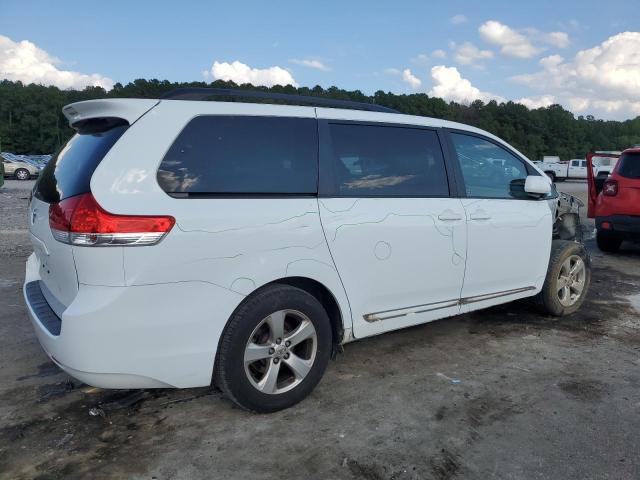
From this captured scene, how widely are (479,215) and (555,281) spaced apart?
4.54 feet

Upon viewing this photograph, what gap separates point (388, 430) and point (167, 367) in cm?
125

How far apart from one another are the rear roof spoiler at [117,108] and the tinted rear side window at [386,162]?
3.81 feet

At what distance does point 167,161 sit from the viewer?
267cm

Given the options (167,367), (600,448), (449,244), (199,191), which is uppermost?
(199,191)

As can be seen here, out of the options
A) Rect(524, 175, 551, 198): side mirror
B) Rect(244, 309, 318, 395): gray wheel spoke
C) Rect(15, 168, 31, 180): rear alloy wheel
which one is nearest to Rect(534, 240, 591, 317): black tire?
Rect(524, 175, 551, 198): side mirror

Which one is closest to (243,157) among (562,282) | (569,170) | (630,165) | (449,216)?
(449,216)

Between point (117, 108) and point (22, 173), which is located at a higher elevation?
point (117, 108)

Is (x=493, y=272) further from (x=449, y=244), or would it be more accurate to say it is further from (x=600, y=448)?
(x=600, y=448)

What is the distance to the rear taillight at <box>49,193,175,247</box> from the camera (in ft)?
8.10

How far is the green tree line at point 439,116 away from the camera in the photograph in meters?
81.7

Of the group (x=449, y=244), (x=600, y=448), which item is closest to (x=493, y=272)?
(x=449, y=244)

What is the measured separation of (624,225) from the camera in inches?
307

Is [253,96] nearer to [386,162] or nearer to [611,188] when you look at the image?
[386,162]

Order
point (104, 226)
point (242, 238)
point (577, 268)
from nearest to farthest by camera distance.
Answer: point (104, 226) < point (242, 238) < point (577, 268)
